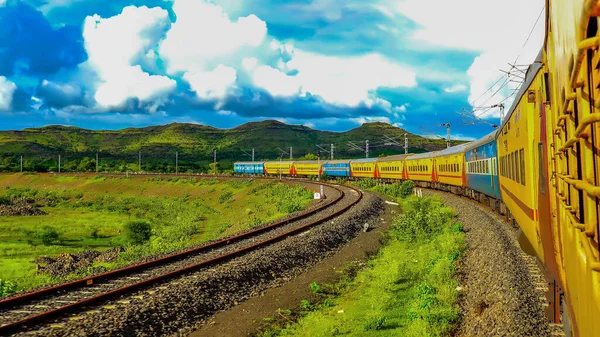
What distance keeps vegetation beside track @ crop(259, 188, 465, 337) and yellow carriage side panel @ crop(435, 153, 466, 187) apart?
12.1 metres

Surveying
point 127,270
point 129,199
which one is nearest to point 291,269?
point 127,270

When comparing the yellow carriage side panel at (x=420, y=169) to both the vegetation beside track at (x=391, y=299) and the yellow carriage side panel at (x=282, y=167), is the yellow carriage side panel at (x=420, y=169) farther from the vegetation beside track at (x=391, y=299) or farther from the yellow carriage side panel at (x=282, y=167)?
the yellow carriage side panel at (x=282, y=167)

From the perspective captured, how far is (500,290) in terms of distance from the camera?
10.2 metres

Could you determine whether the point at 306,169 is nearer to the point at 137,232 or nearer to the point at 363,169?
the point at 363,169

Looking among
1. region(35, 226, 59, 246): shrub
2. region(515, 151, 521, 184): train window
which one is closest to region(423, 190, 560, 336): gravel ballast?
region(515, 151, 521, 184): train window

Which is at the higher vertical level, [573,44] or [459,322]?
[573,44]

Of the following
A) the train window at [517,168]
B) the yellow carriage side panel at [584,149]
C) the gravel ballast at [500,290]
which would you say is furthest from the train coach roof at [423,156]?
→ the yellow carriage side panel at [584,149]

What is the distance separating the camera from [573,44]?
2666mm

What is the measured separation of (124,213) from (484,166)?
156ft

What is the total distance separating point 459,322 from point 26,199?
79153mm

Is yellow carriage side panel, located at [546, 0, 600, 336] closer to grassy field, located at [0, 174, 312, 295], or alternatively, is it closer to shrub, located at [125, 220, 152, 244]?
grassy field, located at [0, 174, 312, 295]

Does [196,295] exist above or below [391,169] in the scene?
below

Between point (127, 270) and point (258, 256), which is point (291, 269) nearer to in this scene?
point (258, 256)

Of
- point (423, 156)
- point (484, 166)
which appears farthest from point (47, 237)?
point (423, 156)
